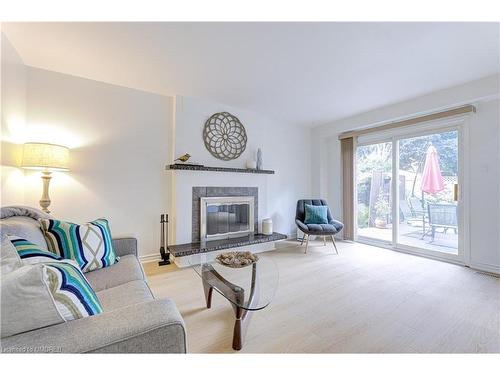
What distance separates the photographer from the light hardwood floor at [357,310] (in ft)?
4.59

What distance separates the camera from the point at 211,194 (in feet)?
10.4

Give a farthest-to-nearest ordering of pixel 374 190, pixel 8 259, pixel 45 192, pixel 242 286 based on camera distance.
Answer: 1. pixel 374 190
2. pixel 45 192
3. pixel 242 286
4. pixel 8 259

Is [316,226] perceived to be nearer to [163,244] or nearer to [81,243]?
[163,244]

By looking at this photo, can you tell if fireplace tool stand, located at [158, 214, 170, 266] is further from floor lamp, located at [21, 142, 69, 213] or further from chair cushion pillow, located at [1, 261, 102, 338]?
chair cushion pillow, located at [1, 261, 102, 338]

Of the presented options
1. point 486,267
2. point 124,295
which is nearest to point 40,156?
point 124,295

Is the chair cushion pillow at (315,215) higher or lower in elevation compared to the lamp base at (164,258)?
higher

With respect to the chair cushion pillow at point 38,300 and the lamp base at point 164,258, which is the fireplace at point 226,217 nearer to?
the lamp base at point 164,258

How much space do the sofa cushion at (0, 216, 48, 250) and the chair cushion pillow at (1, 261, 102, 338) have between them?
580mm

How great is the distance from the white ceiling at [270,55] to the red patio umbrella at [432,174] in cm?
91

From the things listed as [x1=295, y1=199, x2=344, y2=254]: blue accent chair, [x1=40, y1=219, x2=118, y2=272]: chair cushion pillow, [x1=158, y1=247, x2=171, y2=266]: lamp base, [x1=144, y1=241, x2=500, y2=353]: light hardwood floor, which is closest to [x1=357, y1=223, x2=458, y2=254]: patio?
[x1=144, y1=241, x2=500, y2=353]: light hardwood floor

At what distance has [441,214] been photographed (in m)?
3.09

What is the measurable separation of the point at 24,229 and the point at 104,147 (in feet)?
5.10

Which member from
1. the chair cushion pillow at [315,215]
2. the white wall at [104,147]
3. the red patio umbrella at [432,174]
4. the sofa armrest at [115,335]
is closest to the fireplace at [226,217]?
the white wall at [104,147]

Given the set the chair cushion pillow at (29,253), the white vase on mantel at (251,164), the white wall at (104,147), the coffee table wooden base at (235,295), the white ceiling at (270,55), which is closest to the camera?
the chair cushion pillow at (29,253)
